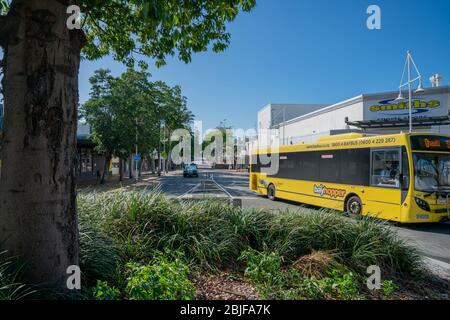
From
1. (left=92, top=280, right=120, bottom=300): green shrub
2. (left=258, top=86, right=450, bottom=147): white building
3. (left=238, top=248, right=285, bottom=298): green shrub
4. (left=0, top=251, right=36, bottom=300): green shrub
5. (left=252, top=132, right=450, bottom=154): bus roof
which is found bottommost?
(left=238, top=248, right=285, bottom=298): green shrub

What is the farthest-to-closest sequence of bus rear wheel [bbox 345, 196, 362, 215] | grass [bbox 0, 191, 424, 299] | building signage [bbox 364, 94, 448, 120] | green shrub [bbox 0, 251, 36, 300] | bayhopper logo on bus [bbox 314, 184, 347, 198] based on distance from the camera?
1. building signage [bbox 364, 94, 448, 120]
2. bayhopper logo on bus [bbox 314, 184, 347, 198]
3. bus rear wheel [bbox 345, 196, 362, 215]
4. grass [bbox 0, 191, 424, 299]
5. green shrub [bbox 0, 251, 36, 300]

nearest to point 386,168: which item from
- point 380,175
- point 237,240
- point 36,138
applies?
point 380,175

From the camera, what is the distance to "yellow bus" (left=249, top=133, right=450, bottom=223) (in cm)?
752

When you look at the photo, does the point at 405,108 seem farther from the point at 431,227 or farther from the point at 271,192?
the point at 431,227

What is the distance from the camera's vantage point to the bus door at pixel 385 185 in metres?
7.80

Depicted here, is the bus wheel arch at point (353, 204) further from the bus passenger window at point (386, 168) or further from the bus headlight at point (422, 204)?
the bus headlight at point (422, 204)

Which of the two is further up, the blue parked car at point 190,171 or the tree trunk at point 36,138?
the tree trunk at point 36,138

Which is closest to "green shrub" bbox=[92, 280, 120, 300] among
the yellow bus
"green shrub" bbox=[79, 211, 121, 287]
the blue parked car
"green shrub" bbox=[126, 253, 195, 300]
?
"green shrub" bbox=[126, 253, 195, 300]

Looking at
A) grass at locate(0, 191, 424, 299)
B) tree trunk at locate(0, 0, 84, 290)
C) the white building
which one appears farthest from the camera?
the white building

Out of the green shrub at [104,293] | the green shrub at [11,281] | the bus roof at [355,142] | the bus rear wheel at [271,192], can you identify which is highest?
the bus roof at [355,142]

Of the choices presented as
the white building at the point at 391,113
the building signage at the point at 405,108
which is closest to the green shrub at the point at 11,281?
the white building at the point at 391,113

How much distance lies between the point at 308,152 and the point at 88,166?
26937 mm

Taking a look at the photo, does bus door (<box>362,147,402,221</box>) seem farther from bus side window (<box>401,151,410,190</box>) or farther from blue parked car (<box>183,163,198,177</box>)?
blue parked car (<box>183,163,198,177</box>)

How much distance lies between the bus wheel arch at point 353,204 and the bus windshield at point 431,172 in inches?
77.0
